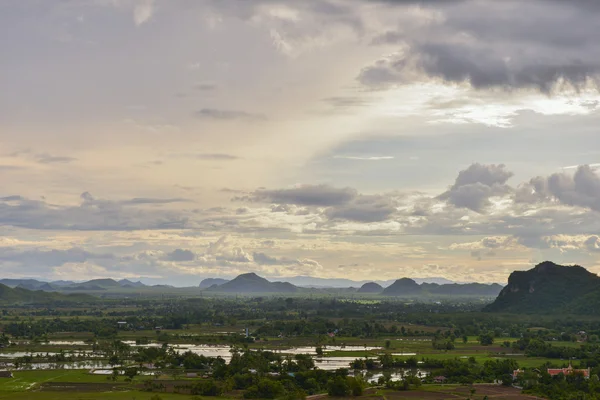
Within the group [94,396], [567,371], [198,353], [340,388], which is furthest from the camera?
[198,353]

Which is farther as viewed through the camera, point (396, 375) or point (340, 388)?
point (396, 375)

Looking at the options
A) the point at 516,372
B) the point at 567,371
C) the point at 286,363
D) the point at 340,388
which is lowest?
the point at 340,388

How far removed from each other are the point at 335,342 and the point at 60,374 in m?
74.1

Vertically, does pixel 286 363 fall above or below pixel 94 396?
above

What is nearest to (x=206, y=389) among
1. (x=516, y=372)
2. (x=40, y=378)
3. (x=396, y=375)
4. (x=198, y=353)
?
(x=40, y=378)

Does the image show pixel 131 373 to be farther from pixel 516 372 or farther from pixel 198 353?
pixel 516 372

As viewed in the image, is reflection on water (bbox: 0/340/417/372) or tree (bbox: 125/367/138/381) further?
reflection on water (bbox: 0/340/417/372)

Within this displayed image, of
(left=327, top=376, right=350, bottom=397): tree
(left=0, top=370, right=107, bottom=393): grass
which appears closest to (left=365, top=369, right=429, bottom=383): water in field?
(left=327, top=376, right=350, bottom=397): tree

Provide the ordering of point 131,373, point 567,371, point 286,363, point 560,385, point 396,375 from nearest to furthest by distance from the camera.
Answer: point 560,385, point 567,371, point 131,373, point 396,375, point 286,363

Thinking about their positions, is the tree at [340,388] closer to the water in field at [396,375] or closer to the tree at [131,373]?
the water in field at [396,375]

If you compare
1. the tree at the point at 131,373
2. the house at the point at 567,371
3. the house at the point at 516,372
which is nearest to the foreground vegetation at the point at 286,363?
the tree at the point at 131,373

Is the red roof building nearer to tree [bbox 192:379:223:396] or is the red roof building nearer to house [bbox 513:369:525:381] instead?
house [bbox 513:369:525:381]

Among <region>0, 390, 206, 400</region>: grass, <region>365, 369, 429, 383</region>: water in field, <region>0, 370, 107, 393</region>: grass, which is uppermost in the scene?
<region>0, 370, 107, 393</region>: grass

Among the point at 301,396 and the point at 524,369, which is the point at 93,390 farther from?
the point at 524,369
